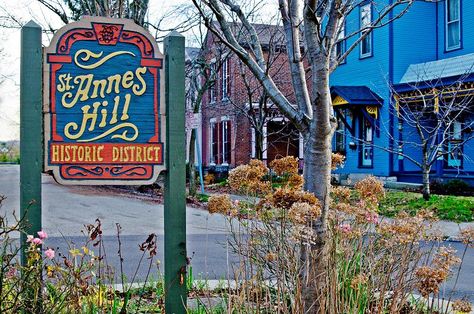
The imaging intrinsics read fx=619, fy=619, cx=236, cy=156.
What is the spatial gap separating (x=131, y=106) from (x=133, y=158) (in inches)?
15.2

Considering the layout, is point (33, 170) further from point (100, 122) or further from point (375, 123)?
point (375, 123)

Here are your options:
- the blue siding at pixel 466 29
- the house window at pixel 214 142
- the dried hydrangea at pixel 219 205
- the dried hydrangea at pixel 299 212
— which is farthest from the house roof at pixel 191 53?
the dried hydrangea at pixel 299 212

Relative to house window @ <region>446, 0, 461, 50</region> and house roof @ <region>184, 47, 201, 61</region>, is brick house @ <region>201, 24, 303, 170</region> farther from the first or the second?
house window @ <region>446, 0, 461, 50</region>

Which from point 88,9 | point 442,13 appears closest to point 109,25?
point 88,9

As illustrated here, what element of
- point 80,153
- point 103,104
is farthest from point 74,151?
point 103,104

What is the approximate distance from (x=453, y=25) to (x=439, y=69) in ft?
6.27

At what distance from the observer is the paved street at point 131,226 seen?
30.5 ft

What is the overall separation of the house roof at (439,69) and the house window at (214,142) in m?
12.2

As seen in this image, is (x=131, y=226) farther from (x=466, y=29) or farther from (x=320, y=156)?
(x=466, y=29)

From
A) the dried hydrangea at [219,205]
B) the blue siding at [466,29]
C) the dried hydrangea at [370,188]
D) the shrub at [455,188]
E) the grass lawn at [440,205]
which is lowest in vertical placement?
the grass lawn at [440,205]

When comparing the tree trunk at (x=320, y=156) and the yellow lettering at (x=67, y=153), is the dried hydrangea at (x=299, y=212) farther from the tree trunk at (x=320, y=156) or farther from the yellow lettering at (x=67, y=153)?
the yellow lettering at (x=67, y=153)

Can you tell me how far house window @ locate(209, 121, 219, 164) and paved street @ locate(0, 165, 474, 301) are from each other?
25.4 ft

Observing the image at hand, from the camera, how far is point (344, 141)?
25.5m

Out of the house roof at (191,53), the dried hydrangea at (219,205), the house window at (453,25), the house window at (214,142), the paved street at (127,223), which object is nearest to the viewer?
the dried hydrangea at (219,205)
